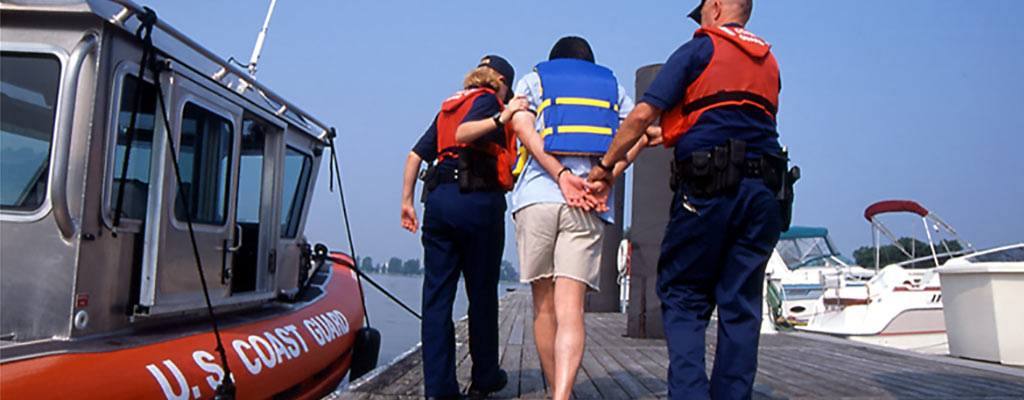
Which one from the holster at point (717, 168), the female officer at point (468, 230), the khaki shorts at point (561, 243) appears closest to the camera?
the holster at point (717, 168)

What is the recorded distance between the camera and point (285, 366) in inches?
193

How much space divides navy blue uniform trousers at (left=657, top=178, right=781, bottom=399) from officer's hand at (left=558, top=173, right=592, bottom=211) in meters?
0.47

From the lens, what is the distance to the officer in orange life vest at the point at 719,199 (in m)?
2.41

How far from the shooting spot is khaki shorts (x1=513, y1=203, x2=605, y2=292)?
9.49 feet

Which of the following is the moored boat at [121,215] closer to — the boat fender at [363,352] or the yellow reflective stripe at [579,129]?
the boat fender at [363,352]

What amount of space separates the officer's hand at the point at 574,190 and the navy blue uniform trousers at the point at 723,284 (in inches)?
18.5

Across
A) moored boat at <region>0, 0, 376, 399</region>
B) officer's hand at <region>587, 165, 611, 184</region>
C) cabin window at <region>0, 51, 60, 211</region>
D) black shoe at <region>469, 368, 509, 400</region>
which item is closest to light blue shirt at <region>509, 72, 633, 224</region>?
officer's hand at <region>587, 165, 611, 184</region>

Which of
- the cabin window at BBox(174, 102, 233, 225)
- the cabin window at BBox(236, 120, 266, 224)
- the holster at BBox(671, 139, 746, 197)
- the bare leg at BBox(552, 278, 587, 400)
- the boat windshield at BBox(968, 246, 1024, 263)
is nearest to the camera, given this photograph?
the holster at BBox(671, 139, 746, 197)

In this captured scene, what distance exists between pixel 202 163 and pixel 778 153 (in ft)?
13.5

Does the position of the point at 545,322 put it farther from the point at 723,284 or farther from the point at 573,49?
the point at 573,49

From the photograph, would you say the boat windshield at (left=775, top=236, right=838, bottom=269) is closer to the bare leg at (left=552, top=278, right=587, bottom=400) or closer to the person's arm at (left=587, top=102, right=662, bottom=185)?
the bare leg at (left=552, top=278, right=587, bottom=400)

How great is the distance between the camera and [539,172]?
10.00 feet

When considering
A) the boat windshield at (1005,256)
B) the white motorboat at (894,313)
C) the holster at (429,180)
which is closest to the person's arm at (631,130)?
the holster at (429,180)

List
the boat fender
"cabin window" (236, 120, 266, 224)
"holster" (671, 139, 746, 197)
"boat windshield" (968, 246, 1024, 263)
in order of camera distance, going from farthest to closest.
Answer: "boat windshield" (968, 246, 1024, 263), the boat fender, "cabin window" (236, 120, 266, 224), "holster" (671, 139, 746, 197)
